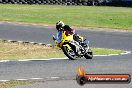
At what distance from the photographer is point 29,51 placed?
2167cm

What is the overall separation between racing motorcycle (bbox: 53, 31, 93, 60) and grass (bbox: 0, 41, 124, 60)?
5.28 feet

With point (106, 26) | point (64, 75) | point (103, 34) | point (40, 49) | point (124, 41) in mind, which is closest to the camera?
point (64, 75)

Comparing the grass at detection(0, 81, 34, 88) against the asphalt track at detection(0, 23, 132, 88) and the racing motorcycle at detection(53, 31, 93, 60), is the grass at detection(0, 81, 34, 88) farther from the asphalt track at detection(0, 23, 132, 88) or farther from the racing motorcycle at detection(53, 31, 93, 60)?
the racing motorcycle at detection(53, 31, 93, 60)

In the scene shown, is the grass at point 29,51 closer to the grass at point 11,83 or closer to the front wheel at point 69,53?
the front wheel at point 69,53

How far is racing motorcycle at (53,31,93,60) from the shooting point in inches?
714

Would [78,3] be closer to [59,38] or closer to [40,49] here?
[40,49]

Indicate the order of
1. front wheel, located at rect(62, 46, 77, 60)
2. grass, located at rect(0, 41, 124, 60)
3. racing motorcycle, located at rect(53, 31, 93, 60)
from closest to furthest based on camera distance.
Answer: racing motorcycle, located at rect(53, 31, 93, 60)
front wheel, located at rect(62, 46, 77, 60)
grass, located at rect(0, 41, 124, 60)

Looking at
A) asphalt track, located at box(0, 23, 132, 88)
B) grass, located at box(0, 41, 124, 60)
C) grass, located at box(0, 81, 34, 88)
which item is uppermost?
grass, located at box(0, 81, 34, 88)

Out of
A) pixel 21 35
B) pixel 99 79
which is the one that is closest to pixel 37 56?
pixel 21 35

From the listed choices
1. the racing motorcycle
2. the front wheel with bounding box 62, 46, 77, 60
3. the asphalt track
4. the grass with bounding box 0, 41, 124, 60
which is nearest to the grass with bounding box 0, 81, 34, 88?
the asphalt track

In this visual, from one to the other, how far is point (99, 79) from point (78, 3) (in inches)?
2120

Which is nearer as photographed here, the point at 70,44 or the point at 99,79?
the point at 99,79

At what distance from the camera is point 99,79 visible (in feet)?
27.7

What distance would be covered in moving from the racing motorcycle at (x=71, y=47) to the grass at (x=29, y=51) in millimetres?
1610
